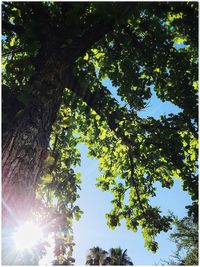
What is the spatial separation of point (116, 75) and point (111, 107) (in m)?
1.62

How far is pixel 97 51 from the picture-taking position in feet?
26.7

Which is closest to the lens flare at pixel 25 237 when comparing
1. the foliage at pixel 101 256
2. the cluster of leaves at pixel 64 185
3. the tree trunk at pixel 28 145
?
the tree trunk at pixel 28 145

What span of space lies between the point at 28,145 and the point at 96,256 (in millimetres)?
26971

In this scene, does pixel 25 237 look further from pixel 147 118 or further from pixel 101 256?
pixel 101 256

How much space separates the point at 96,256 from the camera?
27.4m

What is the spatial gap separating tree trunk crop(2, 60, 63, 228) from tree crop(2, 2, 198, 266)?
0.01 meters

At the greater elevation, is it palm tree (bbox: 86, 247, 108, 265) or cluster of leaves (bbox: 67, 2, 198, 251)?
palm tree (bbox: 86, 247, 108, 265)

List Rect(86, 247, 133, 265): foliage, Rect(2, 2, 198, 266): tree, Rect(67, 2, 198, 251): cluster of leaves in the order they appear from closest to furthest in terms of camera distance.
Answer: Rect(2, 2, 198, 266): tree
Rect(67, 2, 198, 251): cluster of leaves
Rect(86, 247, 133, 265): foliage

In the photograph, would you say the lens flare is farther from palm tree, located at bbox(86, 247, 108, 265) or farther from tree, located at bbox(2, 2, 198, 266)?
palm tree, located at bbox(86, 247, 108, 265)

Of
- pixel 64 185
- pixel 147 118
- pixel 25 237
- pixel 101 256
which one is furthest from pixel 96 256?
pixel 25 237

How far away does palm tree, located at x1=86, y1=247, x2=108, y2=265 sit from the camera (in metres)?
26.6

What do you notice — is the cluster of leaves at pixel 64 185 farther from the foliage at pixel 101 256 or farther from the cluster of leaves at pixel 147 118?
the foliage at pixel 101 256

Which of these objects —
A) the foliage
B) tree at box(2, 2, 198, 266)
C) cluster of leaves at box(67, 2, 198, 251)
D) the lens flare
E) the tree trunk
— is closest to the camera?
the lens flare

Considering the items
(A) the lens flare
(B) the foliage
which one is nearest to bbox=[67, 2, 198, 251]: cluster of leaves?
(A) the lens flare
